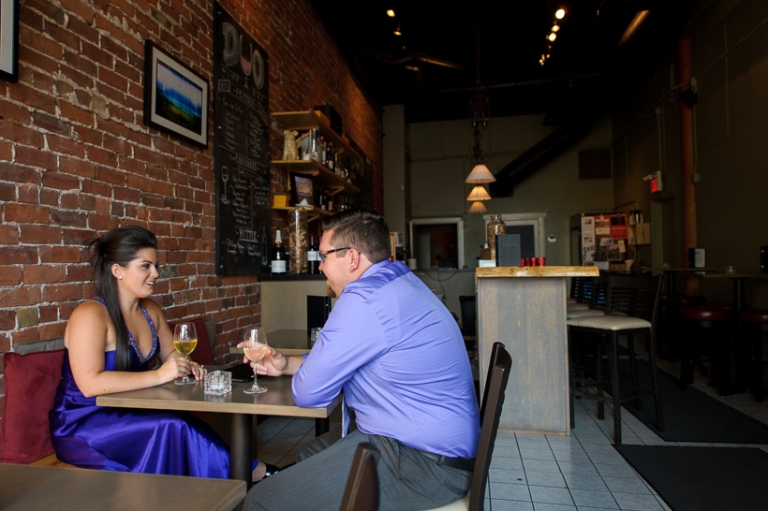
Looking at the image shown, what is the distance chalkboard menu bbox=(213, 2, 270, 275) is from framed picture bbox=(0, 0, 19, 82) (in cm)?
143

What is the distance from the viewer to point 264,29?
12.9ft

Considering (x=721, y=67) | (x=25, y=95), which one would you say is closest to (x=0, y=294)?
(x=25, y=95)

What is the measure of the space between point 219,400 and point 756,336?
447 centimetres

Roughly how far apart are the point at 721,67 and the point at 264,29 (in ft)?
16.6

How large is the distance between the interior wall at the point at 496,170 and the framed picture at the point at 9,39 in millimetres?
8408

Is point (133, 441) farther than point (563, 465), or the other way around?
point (563, 465)

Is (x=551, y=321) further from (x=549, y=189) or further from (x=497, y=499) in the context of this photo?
(x=549, y=189)

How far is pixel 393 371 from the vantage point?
1.33 metres

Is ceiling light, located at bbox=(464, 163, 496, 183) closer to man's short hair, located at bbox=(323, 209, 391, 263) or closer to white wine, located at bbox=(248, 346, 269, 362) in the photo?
man's short hair, located at bbox=(323, 209, 391, 263)

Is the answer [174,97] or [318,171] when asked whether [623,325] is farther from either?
[174,97]

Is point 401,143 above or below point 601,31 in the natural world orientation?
below

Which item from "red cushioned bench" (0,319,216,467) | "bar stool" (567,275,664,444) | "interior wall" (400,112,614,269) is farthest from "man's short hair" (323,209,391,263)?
"interior wall" (400,112,614,269)

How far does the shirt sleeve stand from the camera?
1.30 metres

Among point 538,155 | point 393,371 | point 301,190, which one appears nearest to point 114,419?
point 393,371
